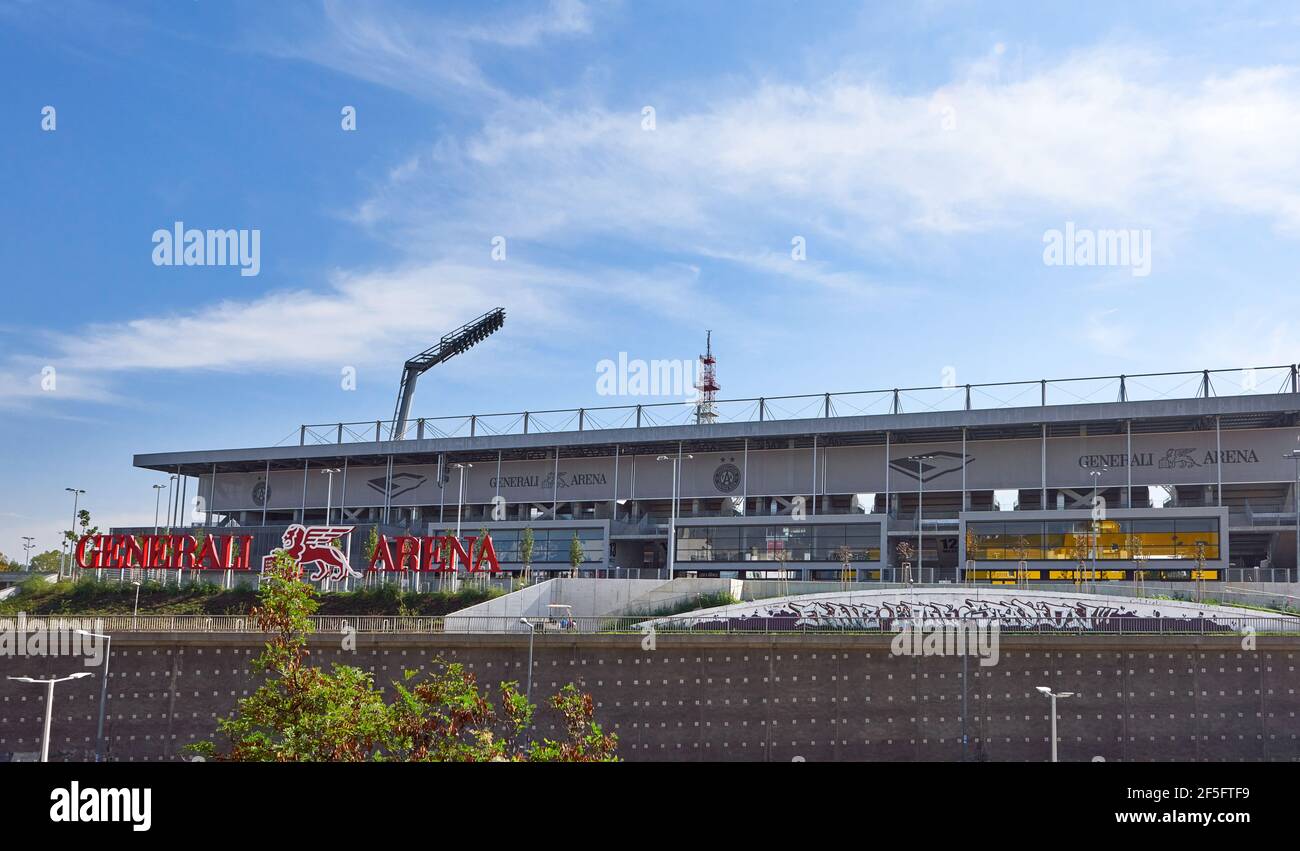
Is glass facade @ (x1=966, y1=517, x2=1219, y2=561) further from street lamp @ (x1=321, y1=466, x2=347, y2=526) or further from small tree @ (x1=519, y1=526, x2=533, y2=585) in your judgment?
street lamp @ (x1=321, y1=466, x2=347, y2=526)

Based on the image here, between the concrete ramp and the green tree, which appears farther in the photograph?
the concrete ramp

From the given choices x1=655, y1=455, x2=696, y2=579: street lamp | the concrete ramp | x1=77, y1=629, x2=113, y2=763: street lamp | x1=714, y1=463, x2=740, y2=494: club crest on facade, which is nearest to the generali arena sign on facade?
x1=714, y1=463, x2=740, y2=494: club crest on facade

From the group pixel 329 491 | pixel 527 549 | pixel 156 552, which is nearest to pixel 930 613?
pixel 527 549

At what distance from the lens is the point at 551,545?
96.1 meters

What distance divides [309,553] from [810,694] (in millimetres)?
37746

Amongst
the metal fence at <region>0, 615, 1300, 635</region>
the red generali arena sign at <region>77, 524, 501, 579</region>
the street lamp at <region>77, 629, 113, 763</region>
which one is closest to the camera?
the street lamp at <region>77, 629, 113, 763</region>

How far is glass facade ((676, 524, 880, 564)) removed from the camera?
8600cm

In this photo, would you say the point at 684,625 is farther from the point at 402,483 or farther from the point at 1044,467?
the point at 402,483

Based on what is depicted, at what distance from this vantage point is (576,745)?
2039 centimetres

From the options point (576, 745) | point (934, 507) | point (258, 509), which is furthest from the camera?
point (258, 509)

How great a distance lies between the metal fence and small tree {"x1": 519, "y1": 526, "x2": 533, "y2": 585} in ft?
78.3

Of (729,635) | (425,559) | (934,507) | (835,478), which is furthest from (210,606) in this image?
(934,507)
